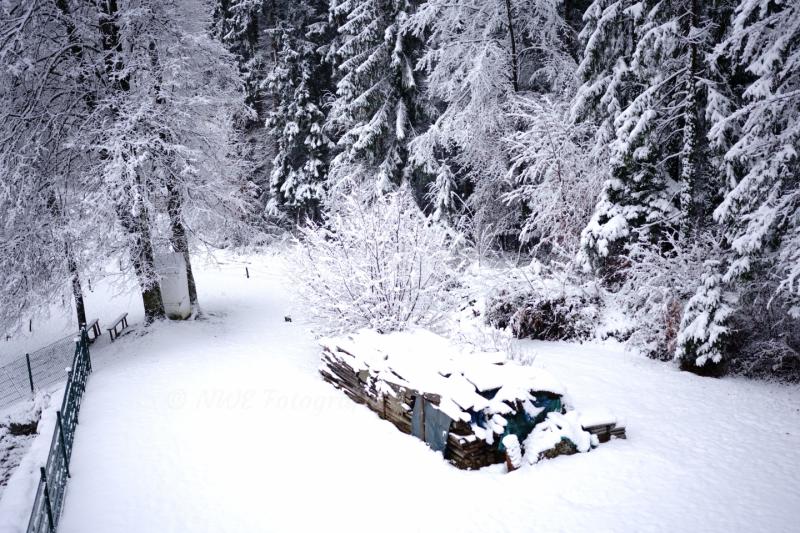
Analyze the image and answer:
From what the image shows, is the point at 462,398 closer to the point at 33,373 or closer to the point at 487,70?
the point at 487,70

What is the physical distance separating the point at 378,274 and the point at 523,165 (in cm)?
905

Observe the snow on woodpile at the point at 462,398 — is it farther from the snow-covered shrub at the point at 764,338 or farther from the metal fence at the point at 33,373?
the metal fence at the point at 33,373

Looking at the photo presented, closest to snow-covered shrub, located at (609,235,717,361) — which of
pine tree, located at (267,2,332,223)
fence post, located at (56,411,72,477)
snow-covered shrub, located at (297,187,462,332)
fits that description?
snow-covered shrub, located at (297,187,462,332)

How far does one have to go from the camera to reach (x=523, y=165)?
1656 cm

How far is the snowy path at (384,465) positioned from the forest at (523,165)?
184cm

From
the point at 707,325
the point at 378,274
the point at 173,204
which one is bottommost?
the point at 707,325

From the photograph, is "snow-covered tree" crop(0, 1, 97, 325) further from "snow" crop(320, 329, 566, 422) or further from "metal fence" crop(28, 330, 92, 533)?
"snow" crop(320, 329, 566, 422)

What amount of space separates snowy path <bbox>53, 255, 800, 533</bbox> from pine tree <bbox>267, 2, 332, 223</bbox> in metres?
16.1

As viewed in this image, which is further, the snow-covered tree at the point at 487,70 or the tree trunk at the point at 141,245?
the snow-covered tree at the point at 487,70

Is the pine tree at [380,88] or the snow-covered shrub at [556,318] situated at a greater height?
the pine tree at [380,88]

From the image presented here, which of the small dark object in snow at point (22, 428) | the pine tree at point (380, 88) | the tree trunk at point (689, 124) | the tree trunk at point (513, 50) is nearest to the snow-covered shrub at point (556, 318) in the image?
the tree trunk at point (689, 124)

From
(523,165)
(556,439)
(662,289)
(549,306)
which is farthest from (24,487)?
(523,165)

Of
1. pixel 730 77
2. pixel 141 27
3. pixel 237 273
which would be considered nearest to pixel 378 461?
pixel 730 77

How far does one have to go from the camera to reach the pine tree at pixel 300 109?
79.0 feet
